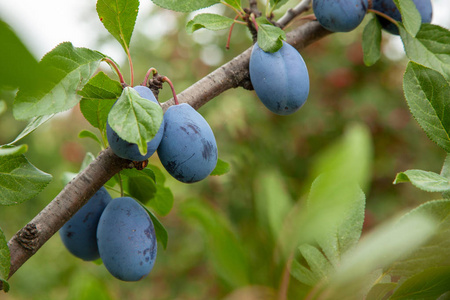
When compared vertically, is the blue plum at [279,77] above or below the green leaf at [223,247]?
below

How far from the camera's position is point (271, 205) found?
0.21 metres

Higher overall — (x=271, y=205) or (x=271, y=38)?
(x=271, y=205)

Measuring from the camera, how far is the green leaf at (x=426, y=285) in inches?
14.4

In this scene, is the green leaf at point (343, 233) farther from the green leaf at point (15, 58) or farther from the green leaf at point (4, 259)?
the green leaf at point (4, 259)

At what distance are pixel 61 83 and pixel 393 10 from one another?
0.69 metres

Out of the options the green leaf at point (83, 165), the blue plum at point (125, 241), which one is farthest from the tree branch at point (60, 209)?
the green leaf at point (83, 165)

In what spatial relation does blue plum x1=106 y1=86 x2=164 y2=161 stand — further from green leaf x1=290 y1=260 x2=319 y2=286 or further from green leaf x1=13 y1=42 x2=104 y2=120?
green leaf x1=290 y1=260 x2=319 y2=286

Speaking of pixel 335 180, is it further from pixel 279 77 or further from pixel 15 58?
pixel 279 77

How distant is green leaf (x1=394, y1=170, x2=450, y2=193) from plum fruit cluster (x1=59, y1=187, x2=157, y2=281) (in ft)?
1.46

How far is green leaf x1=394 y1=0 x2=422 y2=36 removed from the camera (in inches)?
29.3

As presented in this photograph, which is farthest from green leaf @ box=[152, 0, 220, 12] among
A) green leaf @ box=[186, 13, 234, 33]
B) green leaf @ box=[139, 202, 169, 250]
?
green leaf @ box=[139, 202, 169, 250]

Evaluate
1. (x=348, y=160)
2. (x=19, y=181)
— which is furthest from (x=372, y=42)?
(x=348, y=160)

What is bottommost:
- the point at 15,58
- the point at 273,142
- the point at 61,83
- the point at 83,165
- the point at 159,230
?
the point at 273,142

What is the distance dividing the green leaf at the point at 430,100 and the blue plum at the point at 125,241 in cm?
48
